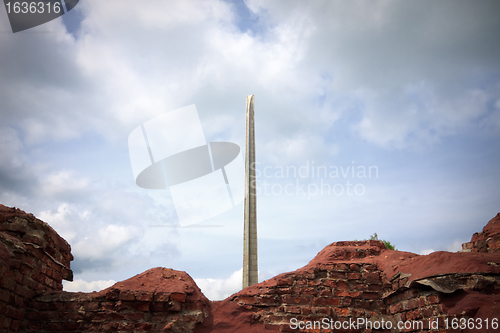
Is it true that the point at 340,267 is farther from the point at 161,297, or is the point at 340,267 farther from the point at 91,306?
the point at 91,306

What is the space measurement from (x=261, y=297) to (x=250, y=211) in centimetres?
646

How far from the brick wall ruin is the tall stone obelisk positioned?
5.67m

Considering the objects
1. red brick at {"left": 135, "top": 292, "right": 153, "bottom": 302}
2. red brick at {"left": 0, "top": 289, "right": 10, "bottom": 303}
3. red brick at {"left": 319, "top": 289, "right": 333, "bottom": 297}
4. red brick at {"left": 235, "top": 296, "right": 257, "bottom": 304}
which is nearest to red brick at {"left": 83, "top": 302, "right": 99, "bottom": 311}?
red brick at {"left": 135, "top": 292, "right": 153, "bottom": 302}

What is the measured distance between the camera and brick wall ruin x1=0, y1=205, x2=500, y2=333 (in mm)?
2725

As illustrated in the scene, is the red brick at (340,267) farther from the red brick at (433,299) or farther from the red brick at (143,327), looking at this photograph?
the red brick at (143,327)

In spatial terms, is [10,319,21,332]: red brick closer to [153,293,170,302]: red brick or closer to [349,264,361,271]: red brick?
[153,293,170,302]: red brick

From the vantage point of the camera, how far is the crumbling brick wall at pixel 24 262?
8.98 feet

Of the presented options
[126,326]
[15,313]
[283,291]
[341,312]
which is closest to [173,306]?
[126,326]

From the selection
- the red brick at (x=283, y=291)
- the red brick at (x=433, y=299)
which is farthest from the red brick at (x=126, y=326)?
the red brick at (x=433, y=299)

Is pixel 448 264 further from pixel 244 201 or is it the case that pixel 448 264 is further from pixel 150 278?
pixel 244 201

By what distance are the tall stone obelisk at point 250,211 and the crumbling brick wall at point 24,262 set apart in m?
5.92

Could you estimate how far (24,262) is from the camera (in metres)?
2.99

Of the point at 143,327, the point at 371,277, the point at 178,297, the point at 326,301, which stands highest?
the point at 371,277

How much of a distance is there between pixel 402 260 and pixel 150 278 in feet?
8.74
